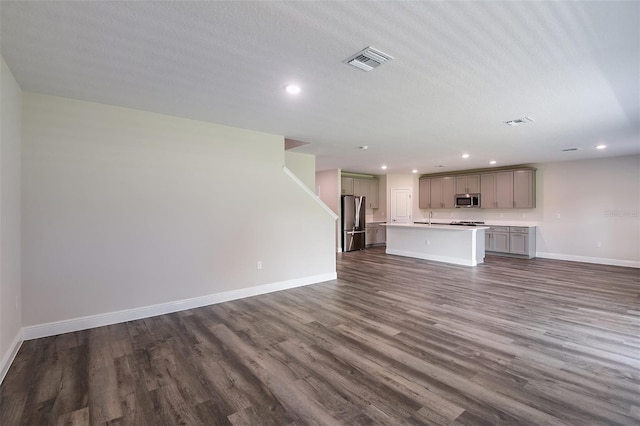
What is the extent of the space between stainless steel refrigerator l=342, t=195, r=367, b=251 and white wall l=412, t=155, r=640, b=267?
4.33m

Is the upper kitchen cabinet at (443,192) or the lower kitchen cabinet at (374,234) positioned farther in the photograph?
the lower kitchen cabinet at (374,234)

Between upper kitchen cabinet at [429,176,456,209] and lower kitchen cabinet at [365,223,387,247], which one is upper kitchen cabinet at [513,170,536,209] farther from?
lower kitchen cabinet at [365,223,387,247]

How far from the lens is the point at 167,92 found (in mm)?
3166

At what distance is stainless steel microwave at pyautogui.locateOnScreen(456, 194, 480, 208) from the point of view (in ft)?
30.2

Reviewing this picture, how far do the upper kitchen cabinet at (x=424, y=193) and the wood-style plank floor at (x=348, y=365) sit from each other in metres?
6.11

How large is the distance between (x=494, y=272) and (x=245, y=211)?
204 inches

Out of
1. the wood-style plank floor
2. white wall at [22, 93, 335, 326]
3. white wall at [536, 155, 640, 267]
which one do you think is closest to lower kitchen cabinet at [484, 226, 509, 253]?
white wall at [536, 155, 640, 267]

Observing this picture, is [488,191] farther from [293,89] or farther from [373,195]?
[293,89]

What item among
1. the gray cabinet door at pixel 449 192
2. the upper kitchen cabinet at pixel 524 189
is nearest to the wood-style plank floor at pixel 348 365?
the upper kitchen cabinet at pixel 524 189

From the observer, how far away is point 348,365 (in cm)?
262

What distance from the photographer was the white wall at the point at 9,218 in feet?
8.27

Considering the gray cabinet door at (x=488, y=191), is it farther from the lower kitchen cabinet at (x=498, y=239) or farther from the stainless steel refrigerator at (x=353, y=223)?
the stainless steel refrigerator at (x=353, y=223)

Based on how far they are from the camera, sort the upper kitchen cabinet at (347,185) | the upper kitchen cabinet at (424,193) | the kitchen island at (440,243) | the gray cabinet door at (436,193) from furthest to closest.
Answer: the upper kitchen cabinet at (424,193), the gray cabinet door at (436,193), the upper kitchen cabinet at (347,185), the kitchen island at (440,243)

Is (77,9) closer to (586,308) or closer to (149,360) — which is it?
(149,360)
